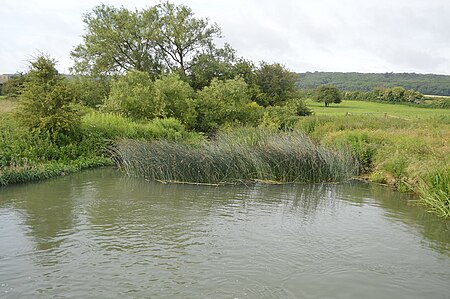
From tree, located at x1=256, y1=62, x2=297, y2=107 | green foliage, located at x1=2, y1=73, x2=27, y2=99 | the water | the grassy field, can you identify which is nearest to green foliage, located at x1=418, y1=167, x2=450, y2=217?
the water

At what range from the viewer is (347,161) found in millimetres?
15984

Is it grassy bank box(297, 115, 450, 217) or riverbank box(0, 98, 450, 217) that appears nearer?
grassy bank box(297, 115, 450, 217)

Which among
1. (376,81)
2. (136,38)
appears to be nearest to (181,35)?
(136,38)

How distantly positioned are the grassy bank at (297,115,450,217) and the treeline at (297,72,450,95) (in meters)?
59.0

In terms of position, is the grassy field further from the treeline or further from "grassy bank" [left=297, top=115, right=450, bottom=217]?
the treeline

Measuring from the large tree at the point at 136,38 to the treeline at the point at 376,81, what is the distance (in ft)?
148

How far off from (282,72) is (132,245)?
31491mm

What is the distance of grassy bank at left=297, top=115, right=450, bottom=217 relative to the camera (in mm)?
11602

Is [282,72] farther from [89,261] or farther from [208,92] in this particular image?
[89,261]

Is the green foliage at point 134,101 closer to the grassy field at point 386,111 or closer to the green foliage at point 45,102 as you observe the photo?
the green foliage at point 45,102

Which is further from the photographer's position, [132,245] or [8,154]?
[8,154]

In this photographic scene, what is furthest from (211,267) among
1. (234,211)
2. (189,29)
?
(189,29)

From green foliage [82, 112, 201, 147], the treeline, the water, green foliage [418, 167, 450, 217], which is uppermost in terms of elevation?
the treeline

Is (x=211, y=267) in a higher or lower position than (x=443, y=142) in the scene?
lower
